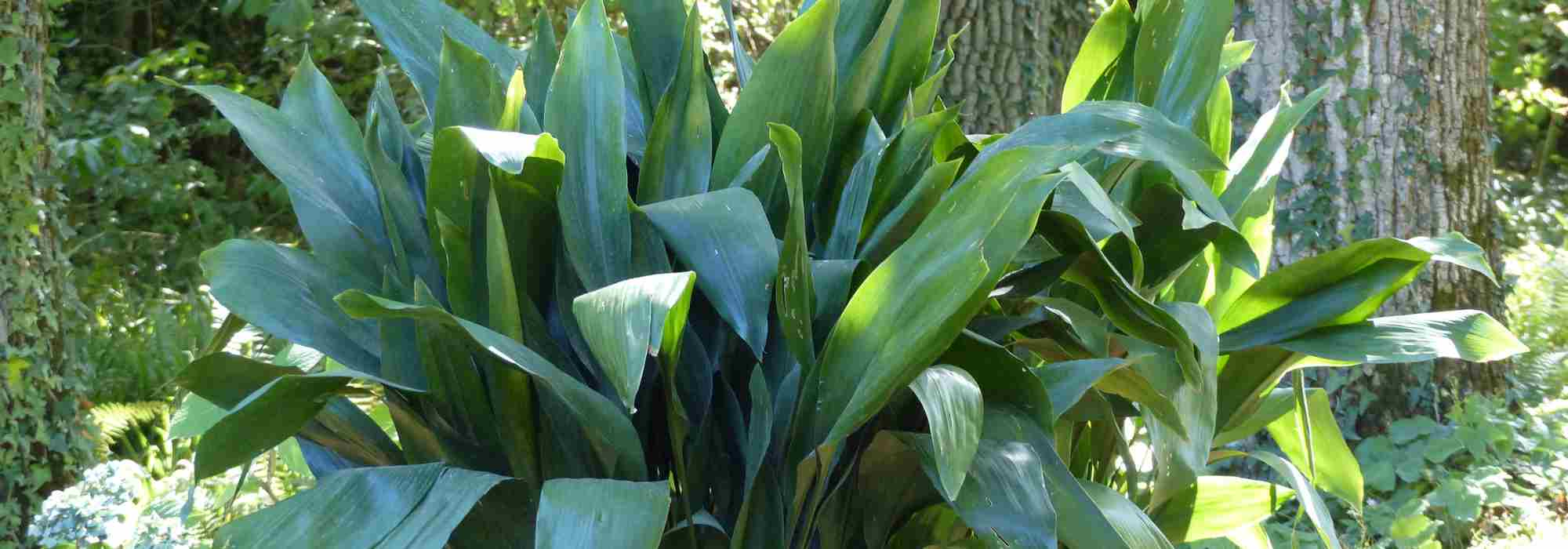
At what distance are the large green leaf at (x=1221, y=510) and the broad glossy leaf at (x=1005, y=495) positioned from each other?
543mm

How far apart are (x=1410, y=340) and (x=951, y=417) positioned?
687 millimetres

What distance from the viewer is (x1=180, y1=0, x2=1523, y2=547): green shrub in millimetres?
1131

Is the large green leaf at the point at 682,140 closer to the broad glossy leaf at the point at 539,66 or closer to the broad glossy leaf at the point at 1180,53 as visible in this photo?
the broad glossy leaf at the point at 539,66

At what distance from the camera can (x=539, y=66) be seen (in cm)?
162

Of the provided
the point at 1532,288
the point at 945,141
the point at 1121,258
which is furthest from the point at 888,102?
the point at 1532,288

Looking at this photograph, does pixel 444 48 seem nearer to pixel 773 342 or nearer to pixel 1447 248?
pixel 773 342

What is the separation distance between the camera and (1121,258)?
59.7 inches

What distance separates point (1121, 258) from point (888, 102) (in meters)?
0.34

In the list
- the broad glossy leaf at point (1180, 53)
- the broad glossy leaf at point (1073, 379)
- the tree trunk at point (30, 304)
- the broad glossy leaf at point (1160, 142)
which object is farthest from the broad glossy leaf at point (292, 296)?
the tree trunk at point (30, 304)

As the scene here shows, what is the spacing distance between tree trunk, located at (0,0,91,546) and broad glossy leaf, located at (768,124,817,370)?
115 inches

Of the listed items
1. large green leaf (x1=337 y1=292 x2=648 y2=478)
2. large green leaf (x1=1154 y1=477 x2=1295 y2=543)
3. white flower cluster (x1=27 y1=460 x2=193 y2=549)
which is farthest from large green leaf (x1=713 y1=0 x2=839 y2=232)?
white flower cluster (x1=27 y1=460 x2=193 y2=549)

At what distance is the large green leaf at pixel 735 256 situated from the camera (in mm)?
1211

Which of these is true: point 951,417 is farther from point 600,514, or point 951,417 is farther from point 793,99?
point 793,99

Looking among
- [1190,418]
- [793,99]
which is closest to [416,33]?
[793,99]
